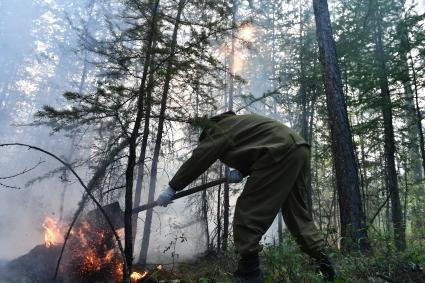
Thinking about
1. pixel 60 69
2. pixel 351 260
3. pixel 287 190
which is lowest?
pixel 351 260

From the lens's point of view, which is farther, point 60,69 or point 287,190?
point 60,69

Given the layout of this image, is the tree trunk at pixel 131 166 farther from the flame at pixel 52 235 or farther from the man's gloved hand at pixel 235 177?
the flame at pixel 52 235

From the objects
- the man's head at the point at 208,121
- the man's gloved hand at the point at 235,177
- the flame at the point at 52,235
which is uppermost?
the man's head at the point at 208,121

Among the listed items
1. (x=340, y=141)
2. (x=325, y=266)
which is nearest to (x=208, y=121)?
(x=325, y=266)

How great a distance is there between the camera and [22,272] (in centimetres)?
802

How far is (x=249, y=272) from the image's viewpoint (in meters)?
3.37

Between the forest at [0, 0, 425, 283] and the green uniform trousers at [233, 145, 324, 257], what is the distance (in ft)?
0.18

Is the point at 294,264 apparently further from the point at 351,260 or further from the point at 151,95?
the point at 151,95

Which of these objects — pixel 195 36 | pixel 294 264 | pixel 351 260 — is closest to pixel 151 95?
pixel 195 36

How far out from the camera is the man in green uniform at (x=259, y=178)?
3.39 metres

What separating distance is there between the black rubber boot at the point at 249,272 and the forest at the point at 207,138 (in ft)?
0.27

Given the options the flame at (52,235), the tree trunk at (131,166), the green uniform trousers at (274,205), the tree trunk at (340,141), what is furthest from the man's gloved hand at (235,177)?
the flame at (52,235)

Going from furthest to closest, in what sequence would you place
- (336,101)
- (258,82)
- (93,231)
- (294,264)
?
(258,82), (93,231), (336,101), (294,264)

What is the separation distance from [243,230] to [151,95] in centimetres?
253
